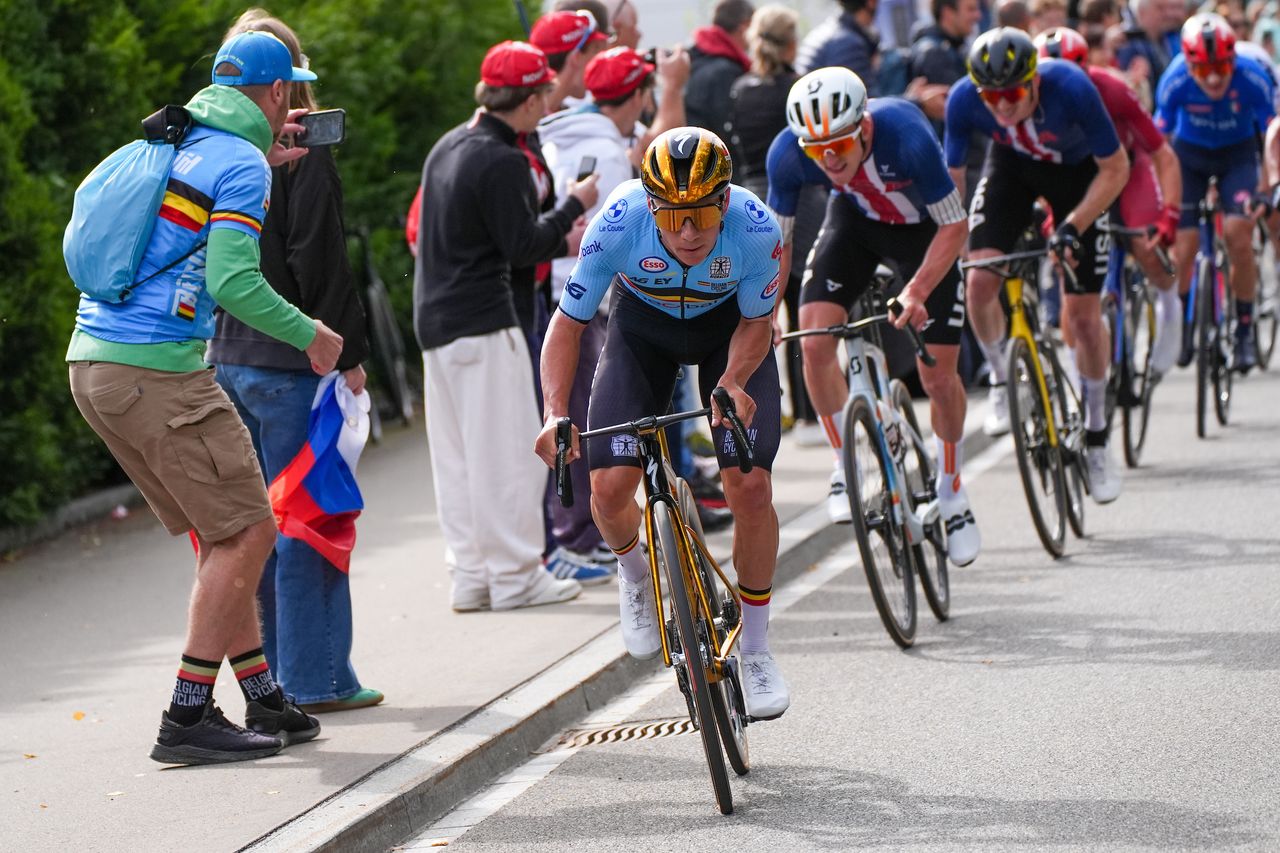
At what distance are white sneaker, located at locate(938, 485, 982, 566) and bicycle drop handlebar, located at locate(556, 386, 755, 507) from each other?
99.2 inches

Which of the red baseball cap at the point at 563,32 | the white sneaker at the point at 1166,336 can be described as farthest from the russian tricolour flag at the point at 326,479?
the white sneaker at the point at 1166,336

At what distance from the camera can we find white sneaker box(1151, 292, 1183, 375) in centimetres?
1083

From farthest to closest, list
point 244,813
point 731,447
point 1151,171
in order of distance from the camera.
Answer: point 1151,171, point 731,447, point 244,813

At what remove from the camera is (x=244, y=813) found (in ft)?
17.9

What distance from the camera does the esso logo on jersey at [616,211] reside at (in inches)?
225

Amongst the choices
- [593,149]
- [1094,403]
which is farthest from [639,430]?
[1094,403]

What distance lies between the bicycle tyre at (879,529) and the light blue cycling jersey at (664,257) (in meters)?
1.43

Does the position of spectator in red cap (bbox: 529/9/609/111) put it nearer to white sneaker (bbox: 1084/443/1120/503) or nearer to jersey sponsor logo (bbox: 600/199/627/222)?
white sneaker (bbox: 1084/443/1120/503)

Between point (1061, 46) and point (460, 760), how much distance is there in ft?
18.9

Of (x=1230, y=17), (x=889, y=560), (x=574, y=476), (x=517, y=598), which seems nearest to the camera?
(x=889, y=560)

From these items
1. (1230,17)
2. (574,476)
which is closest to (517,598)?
(574,476)

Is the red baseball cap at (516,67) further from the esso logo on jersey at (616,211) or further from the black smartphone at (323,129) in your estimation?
the esso logo on jersey at (616,211)

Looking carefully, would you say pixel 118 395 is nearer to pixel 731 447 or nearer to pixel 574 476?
pixel 731 447

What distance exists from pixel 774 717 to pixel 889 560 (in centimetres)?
155
